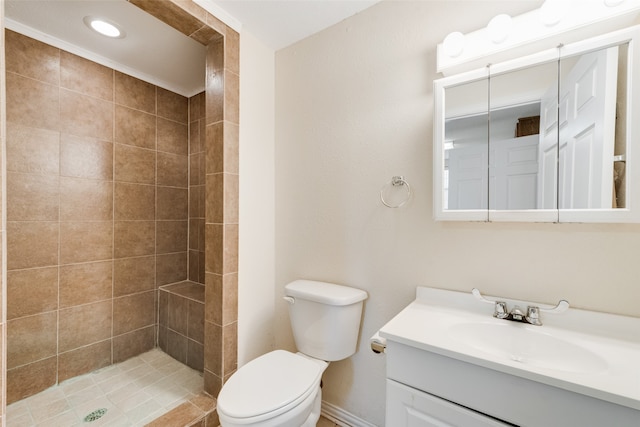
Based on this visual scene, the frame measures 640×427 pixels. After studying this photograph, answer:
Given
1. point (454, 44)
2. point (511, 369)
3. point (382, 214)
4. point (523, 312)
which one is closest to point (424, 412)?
point (511, 369)

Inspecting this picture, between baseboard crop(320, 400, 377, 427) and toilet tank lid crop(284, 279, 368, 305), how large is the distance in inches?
26.6

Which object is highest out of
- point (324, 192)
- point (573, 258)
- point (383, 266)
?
point (324, 192)

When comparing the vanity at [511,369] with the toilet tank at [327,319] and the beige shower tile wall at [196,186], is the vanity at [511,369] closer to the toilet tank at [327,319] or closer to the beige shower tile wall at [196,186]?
the toilet tank at [327,319]

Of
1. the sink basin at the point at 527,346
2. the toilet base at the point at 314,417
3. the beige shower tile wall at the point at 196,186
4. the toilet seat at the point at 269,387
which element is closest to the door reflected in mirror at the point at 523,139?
the sink basin at the point at 527,346

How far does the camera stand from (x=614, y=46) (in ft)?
2.81

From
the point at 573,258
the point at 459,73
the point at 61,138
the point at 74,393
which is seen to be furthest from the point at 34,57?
the point at 573,258

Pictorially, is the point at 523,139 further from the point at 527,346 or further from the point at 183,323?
the point at 183,323

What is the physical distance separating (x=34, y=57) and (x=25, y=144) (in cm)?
54

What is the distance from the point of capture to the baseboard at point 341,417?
1.42 meters

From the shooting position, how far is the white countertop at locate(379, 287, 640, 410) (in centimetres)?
63

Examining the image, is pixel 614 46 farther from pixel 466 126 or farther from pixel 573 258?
pixel 573 258

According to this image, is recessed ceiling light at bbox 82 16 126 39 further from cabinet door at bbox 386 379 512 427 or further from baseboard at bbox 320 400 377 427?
baseboard at bbox 320 400 377 427

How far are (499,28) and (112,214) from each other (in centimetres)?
248

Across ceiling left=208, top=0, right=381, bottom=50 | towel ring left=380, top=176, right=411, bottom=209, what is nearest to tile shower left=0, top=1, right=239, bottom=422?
ceiling left=208, top=0, right=381, bottom=50
